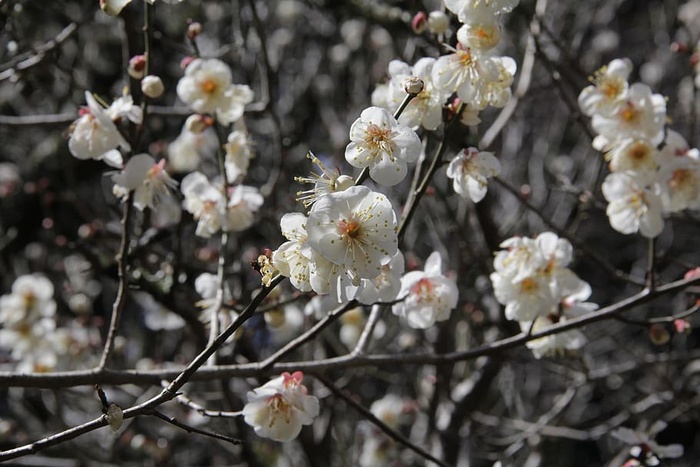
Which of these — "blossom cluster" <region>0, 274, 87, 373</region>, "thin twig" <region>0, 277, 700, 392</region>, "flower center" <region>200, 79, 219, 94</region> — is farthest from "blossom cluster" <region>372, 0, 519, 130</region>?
"blossom cluster" <region>0, 274, 87, 373</region>

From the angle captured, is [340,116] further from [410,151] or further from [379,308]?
[410,151]

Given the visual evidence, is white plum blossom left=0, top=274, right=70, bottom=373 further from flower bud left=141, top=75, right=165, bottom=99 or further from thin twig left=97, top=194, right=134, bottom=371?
flower bud left=141, top=75, right=165, bottom=99

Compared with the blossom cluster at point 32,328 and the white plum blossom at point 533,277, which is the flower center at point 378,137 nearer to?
the white plum blossom at point 533,277

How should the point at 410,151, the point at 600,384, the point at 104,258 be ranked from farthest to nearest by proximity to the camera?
the point at 600,384, the point at 104,258, the point at 410,151

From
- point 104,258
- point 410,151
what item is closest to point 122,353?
point 104,258

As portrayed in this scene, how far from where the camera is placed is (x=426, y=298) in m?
2.09

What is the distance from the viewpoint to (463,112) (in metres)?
1.86

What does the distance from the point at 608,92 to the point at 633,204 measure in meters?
0.37

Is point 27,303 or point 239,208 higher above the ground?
point 27,303

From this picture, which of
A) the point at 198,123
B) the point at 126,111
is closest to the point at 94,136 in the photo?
the point at 126,111

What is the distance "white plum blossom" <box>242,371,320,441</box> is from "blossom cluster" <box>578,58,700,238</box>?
45.5 inches

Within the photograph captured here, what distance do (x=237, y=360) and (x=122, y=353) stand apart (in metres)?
1.55

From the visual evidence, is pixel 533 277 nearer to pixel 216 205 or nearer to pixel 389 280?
pixel 389 280

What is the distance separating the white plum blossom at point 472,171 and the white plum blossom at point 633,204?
593 mm
